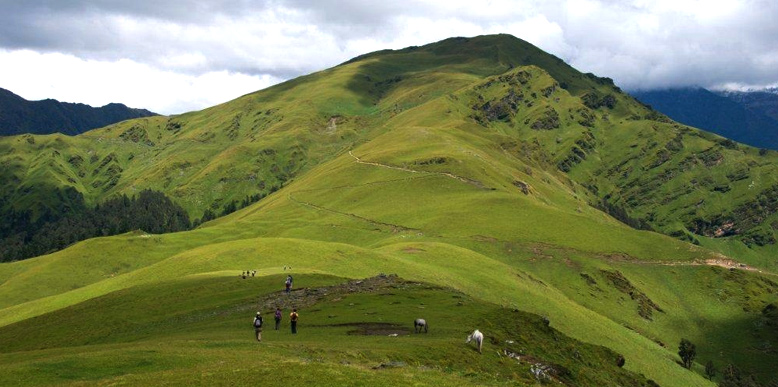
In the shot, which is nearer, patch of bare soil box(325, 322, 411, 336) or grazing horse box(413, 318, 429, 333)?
grazing horse box(413, 318, 429, 333)

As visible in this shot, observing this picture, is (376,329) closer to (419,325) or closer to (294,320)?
(419,325)

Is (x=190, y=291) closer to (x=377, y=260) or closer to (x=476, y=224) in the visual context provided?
(x=377, y=260)

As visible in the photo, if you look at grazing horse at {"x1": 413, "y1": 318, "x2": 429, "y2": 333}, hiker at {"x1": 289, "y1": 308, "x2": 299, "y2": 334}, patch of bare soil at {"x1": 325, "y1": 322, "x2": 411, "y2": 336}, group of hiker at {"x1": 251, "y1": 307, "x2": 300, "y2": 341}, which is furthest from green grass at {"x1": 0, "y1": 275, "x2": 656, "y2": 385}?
grazing horse at {"x1": 413, "y1": 318, "x2": 429, "y2": 333}

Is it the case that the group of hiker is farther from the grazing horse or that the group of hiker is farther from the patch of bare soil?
the grazing horse

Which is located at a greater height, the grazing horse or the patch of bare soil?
the grazing horse

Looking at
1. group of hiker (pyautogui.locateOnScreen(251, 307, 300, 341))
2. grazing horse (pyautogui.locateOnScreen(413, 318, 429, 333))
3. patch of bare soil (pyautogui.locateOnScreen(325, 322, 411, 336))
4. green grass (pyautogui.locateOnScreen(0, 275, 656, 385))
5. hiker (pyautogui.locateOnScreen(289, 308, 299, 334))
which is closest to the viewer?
green grass (pyautogui.locateOnScreen(0, 275, 656, 385))

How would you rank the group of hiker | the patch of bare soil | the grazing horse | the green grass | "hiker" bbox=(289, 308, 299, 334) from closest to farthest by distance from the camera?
the green grass → the group of hiker → the grazing horse → the patch of bare soil → "hiker" bbox=(289, 308, 299, 334)

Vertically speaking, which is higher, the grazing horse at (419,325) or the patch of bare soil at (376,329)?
the grazing horse at (419,325)

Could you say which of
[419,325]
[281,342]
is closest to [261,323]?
[281,342]

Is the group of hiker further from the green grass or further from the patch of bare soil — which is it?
the patch of bare soil

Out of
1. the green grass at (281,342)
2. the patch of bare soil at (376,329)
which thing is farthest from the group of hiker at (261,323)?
the patch of bare soil at (376,329)

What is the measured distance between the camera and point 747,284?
7402 inches

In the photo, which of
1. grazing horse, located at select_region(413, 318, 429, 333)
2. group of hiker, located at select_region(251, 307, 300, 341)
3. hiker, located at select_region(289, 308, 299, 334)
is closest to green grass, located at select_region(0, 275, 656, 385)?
hiker, located at select_region(289, 308, 299, 334)

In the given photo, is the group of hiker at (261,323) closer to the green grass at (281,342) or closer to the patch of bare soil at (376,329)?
the green grass at (281,342)
